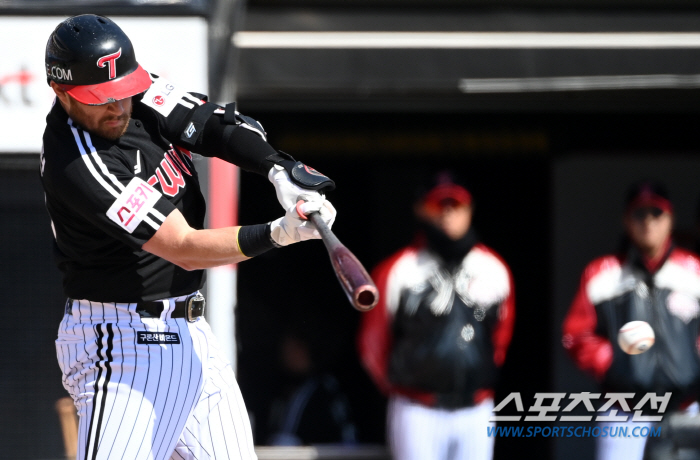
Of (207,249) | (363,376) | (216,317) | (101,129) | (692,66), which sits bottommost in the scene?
(363,376)

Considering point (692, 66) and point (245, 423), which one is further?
point (692, 66)

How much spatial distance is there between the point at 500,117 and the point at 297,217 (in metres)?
3.75

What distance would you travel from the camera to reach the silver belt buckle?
2.48m

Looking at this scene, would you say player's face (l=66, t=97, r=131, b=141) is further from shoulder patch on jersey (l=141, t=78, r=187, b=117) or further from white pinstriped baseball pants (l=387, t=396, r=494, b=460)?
white pinstriped baseball pants (l=387, t=396, r=494, b=460)

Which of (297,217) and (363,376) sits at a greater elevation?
(297,217)

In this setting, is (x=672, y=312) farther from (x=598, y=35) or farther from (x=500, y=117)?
(x=500, y=117)

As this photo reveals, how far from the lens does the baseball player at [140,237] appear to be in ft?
7.23

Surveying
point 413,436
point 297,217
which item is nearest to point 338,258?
point 297,217

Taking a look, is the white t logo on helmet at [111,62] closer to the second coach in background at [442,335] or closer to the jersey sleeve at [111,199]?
the jersey sleeve at [111,199]

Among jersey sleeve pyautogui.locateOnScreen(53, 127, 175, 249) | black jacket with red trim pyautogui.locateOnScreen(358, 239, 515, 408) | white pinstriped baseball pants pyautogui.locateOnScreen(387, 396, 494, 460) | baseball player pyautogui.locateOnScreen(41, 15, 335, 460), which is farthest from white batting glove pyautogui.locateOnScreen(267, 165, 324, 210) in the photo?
white pinstriped baseball pants pyautogui.locateOnScreen(387, 396, 494, 460)

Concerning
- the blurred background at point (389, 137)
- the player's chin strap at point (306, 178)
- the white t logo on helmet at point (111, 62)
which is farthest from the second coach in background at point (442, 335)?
the white t logo on helmet at point (111, 62)

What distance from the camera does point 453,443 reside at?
3855 millimetres

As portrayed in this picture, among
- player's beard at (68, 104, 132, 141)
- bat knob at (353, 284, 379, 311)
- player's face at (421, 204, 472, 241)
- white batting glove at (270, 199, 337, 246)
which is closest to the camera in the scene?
bat knob at (353, 284, 379, 311)

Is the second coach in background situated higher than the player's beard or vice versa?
the player's beard
